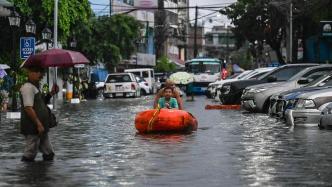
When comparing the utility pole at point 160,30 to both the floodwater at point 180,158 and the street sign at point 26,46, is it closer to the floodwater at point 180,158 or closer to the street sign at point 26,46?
the street sign at point 26,46

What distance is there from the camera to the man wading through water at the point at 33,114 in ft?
Result: 41.7

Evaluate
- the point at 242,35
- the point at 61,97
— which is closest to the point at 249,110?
the point at 61,97

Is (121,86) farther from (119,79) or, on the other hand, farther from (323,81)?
(323,81)

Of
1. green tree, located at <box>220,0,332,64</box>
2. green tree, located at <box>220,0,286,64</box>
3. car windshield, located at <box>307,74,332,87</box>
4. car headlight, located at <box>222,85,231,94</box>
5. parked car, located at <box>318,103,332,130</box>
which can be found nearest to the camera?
parked car, located at <box>318,103,332,130</box>

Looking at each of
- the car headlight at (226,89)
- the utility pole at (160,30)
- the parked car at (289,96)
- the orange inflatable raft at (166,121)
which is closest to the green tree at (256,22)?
the car headlight at (226,89)

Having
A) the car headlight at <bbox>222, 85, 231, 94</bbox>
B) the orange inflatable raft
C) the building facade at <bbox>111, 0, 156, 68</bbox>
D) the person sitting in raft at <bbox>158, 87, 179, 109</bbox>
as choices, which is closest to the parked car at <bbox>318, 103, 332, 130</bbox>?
the orange inflatable raft

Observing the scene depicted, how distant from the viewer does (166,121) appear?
18969 millimetres

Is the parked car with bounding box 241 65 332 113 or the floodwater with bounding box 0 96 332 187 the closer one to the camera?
the floodwater with bounding box 0 96 332 187

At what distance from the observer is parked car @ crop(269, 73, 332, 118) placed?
2163 cm

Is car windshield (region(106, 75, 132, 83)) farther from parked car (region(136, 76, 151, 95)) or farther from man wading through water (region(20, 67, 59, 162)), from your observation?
man wading through water (region(20, 67, 59, 162))

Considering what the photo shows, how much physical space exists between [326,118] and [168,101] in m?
3.90

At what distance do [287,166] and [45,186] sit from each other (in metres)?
3.83

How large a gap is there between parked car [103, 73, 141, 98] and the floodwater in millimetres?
32345

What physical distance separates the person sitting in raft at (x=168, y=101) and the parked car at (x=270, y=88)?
6782mm
